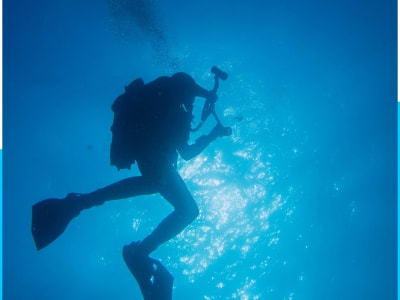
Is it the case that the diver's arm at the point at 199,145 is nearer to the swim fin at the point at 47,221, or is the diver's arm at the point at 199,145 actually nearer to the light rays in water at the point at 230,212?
the swim fin at the point at 47,221

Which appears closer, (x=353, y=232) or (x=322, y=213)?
(x=322, y=213)

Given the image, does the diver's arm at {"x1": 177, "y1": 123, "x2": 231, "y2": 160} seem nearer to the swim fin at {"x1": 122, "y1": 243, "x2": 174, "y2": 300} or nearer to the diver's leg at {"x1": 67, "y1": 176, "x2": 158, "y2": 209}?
the diver's leg at {"x1": 67, "y1": 176, "x2": 158, "y2": 209}

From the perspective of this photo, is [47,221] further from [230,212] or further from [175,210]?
[230,212]

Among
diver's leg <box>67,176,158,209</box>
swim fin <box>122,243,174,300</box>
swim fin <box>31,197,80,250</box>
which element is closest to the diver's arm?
diver's leg <box>67,176,158,209</box>

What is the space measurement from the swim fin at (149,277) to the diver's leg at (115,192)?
0.75 meters

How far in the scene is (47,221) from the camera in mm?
4344

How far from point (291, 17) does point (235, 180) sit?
865 cm

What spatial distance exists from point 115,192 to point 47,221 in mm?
910

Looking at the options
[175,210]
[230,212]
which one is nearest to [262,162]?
[230,212]

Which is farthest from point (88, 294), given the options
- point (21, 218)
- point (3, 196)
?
point (3, 196)

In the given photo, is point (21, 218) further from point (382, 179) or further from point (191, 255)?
point (382, 179)

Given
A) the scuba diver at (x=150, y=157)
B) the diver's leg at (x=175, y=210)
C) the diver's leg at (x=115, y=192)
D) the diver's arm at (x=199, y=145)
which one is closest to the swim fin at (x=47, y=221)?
the scuba diver at (x=150, y=157)

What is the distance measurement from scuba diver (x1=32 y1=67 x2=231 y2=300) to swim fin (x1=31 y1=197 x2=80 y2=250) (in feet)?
0.04

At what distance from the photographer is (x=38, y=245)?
4.32 metres
